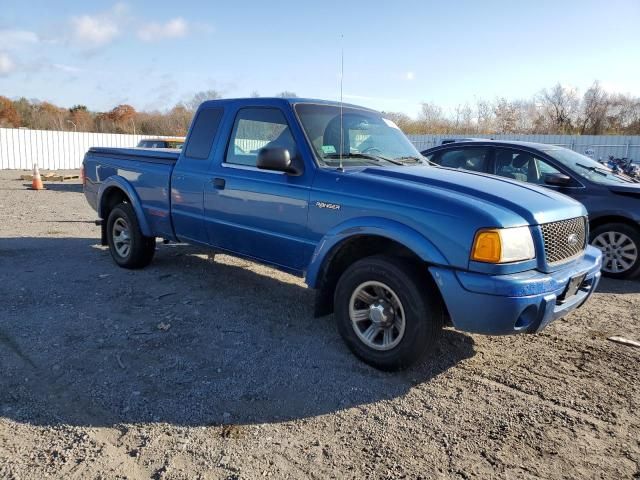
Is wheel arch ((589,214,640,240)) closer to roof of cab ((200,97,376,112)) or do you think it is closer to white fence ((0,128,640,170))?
roof of cab ((200,97,376,112))

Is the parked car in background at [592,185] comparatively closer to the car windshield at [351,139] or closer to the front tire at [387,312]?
the car windshield at [351,139]

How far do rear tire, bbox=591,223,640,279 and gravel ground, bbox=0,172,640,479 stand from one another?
124 centimetres

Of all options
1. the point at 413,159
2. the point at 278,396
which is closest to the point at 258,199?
the point at 413,159

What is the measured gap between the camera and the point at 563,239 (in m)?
3.66

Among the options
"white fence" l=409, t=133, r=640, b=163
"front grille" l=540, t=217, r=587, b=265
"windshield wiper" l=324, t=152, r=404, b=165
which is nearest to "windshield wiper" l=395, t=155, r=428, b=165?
"windshield wiper" l=324, t=152, r=404, b=165

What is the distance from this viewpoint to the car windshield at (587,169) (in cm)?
682

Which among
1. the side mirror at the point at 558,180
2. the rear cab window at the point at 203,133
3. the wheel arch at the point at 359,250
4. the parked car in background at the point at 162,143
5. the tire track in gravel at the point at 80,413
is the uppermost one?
the parked car in background at the point at 162,143

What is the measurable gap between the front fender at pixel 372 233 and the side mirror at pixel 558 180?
13.6 ft

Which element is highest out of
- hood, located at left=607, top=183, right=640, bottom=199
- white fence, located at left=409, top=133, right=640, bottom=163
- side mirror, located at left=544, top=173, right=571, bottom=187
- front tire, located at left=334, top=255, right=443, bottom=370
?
white fence, located at left=409, top=133, right=640, bottom=163

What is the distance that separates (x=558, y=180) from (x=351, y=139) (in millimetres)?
3609

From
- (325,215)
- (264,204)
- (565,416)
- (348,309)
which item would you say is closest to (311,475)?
(348,309)

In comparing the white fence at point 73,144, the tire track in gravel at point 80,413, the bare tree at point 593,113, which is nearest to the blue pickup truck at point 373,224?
the tire track in gravel at point 80,413

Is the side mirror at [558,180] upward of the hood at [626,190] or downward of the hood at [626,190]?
upward

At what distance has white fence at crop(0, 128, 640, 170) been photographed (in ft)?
73.2
